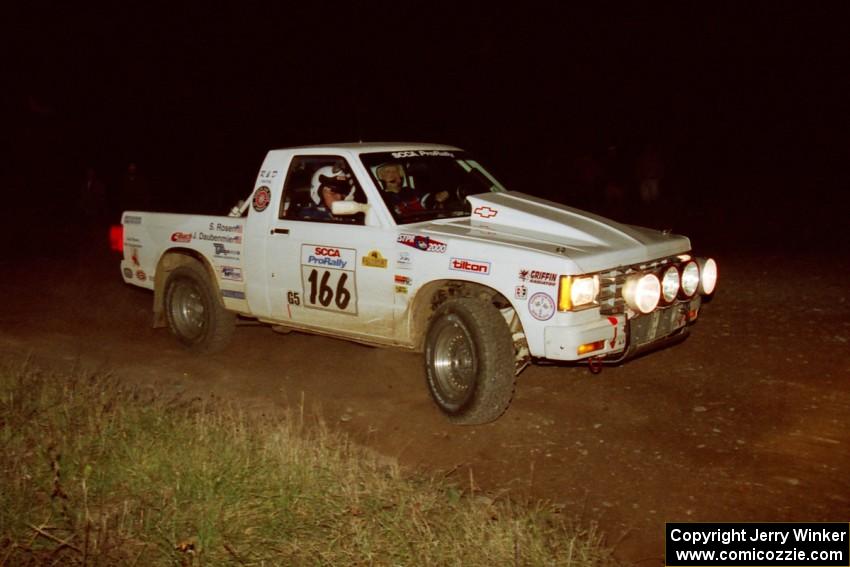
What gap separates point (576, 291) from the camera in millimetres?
5410

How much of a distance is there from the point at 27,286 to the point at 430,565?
944cm

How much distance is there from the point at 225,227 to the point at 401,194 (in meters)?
1.75

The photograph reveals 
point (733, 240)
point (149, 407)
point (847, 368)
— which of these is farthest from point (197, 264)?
point (733, 240)

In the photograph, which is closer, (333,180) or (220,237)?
(333,180)

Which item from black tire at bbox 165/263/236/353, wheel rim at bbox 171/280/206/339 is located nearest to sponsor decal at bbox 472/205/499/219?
black tire at bbox 165/263/236/353

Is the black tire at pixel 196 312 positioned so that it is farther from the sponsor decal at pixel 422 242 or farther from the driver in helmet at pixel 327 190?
the sponsor decal at pixel 422 242

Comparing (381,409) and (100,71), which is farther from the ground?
(100,71)

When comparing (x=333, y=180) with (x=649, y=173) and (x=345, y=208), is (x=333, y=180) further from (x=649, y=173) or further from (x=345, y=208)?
(x=649, y=173)

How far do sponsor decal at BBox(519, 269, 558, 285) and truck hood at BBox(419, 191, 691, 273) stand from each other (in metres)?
0.15

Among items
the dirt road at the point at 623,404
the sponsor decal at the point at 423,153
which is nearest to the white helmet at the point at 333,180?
the sponsor decal at the point at 423,153

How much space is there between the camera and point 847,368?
6832 millimetres

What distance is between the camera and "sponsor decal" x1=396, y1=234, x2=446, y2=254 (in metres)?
A: 6.00

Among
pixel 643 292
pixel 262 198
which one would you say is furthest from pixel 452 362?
pixel 262 198

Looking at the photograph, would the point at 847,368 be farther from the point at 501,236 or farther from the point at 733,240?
the point at 733,240
